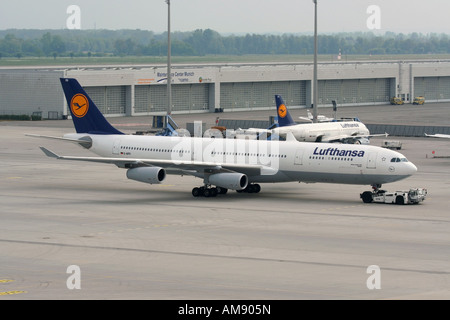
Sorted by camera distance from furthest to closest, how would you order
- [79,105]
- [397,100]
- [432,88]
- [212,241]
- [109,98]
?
[432,88]
[397,100]
[109,98]
[79,105]
[212,241]

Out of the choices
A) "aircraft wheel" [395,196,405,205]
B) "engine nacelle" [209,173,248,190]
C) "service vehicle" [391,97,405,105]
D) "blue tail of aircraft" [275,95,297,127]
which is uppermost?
"service vehicle" [391,97,405,105]

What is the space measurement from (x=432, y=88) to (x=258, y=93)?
4604 cm

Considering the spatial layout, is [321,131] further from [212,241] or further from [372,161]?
[212,241]

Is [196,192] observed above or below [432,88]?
below

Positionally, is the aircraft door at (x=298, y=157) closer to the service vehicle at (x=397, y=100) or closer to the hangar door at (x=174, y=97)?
the hangar door at (x=174, y=97)

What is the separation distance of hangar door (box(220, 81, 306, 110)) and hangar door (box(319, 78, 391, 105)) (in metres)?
4.50

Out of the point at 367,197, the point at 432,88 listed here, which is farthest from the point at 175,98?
the point at 367,197

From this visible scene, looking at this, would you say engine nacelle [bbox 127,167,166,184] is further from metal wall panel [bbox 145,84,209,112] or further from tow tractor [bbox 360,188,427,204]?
metal wall panel [bbox 145,84,209,112]

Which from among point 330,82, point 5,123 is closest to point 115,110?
point 5,123

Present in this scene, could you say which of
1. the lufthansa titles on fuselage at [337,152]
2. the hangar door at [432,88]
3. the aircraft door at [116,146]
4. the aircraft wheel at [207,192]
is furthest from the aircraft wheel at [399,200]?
the hangar door at [432,88]

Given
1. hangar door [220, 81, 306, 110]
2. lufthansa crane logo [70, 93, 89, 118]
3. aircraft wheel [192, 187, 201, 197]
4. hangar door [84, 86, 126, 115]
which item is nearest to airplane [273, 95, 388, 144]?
lufthansa crane logo [70, 93, 89, 118]

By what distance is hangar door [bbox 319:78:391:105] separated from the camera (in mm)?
167375

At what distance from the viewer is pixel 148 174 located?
192 feet

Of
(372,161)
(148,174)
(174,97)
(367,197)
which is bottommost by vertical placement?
(367,197)
